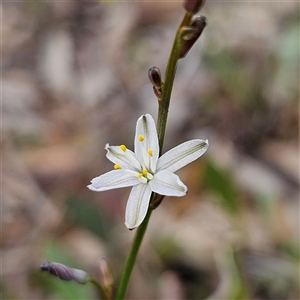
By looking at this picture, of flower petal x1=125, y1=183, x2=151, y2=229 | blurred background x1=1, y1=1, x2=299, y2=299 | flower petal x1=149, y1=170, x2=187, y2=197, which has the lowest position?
blurred background x1=1, y1=1, x2=299, y2=299

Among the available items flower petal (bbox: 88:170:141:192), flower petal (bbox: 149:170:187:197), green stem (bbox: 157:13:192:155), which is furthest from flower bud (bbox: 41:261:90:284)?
green stem (bbox: 157:13:192:155)

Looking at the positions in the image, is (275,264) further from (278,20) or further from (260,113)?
(278,20)

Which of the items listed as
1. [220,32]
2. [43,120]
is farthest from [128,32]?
[43,120]

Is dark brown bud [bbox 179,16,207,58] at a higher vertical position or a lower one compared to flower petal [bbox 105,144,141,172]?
higher

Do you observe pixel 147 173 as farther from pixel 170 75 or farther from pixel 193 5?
pixel 193 5

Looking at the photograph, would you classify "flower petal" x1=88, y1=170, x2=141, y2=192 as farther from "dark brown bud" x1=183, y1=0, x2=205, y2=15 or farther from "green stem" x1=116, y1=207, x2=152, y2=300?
"dark brown bud" x1=183, y1=0, x2=205, y2=15

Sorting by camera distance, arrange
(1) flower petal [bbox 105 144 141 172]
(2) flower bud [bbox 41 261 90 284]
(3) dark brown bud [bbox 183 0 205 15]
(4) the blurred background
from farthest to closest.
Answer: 1. (4) the blurred background
2. (1) flower petal [bbox 105 144 141 172]
3. (2) flower bud [bbox 41 261 90 284]
4. (3) dark brown bud [bbox 183 0 205 15]
